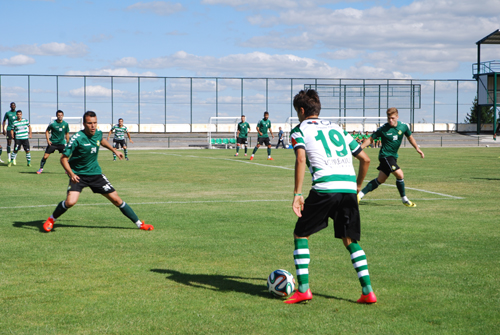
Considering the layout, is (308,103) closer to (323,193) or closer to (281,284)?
(323,193)

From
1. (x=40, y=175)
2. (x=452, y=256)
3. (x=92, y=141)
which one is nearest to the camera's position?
(x=452, y=256)

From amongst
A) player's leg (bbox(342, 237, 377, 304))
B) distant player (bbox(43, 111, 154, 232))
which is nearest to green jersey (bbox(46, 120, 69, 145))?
distant player (bbox(43, 111, 154, 232))

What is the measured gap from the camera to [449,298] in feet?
16.9

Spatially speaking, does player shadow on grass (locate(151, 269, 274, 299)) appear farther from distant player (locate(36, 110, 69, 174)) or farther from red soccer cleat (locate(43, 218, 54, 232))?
distant player (locate(36, 110, 69, 174))

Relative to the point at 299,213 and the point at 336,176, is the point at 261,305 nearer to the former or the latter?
the point at 299,213

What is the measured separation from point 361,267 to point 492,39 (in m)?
63.2

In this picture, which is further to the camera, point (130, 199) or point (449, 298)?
point (130, 199)

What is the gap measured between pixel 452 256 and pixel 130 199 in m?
7.98

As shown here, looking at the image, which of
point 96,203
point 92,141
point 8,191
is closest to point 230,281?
point 92,141

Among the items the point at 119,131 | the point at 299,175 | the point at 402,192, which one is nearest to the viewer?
the point at 299,175

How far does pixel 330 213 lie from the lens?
506cm

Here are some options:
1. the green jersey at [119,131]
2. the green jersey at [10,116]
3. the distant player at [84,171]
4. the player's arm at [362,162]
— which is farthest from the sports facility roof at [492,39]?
the player's arm at [362,162]

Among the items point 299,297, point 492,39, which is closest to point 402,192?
point 299,297

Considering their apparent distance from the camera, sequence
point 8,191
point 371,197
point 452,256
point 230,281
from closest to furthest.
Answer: point 230,281, point 452,256, point 371,197, point 8,191
